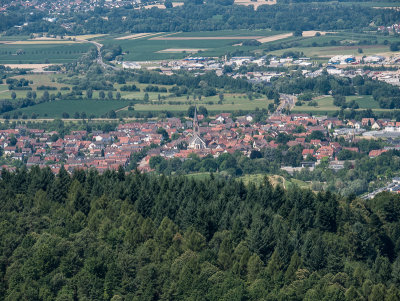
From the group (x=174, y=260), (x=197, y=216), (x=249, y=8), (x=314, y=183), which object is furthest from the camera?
(x=249, y=8)

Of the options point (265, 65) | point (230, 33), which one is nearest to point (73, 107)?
point (265, 65)

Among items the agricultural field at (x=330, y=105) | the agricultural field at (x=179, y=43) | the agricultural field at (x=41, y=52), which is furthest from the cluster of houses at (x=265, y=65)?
the agricultural field at (x=41, y=52)

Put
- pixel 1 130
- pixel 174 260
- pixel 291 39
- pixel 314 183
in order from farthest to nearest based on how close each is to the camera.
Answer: pixel 291 39 < pixel 1 130 < pixel 314 183 < pixel 174 260

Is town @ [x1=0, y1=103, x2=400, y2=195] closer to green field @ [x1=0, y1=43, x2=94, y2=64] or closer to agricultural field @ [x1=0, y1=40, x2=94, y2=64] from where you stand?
green field @ [x1=0, y1=43, x2=94, y2=64]

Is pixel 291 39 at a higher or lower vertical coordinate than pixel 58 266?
lower

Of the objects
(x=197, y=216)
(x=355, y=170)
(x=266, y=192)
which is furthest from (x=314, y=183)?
(x=197, y=216)

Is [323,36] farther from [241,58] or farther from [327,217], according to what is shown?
[327,217]

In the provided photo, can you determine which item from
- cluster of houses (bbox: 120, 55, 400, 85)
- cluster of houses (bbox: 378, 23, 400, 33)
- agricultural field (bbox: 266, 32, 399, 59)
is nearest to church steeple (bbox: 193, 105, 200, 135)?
cluster of houses (bbox: 120, 55, 400, 85)
